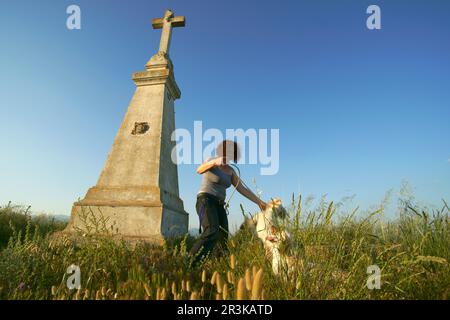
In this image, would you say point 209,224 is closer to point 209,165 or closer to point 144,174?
point 209,165

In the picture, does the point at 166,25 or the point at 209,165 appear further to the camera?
the point at 166,25

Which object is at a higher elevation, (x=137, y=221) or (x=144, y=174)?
(x=144, y=174)

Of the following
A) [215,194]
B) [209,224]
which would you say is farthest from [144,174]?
[209,224]

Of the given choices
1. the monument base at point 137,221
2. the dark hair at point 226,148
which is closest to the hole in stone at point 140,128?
the monument base at point 137,221

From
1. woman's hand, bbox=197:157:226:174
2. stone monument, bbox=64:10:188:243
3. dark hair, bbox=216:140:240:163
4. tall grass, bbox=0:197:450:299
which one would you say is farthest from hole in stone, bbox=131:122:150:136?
tall grass, bbox=0:197:450:299

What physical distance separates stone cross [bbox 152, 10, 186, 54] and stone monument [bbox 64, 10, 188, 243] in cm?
20

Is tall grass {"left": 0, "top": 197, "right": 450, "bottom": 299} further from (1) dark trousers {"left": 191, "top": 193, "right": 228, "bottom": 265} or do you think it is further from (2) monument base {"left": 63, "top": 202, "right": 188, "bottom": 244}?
(2) monument base {"left": 63, "top": 202, "right": 188, "bottom": 244}

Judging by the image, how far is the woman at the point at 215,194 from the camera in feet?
11.2

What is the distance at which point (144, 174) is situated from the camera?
5.84m

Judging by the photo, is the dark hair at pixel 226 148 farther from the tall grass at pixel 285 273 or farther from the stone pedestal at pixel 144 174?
the stone pedestal at pixel 144 174

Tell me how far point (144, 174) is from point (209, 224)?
2929mm
